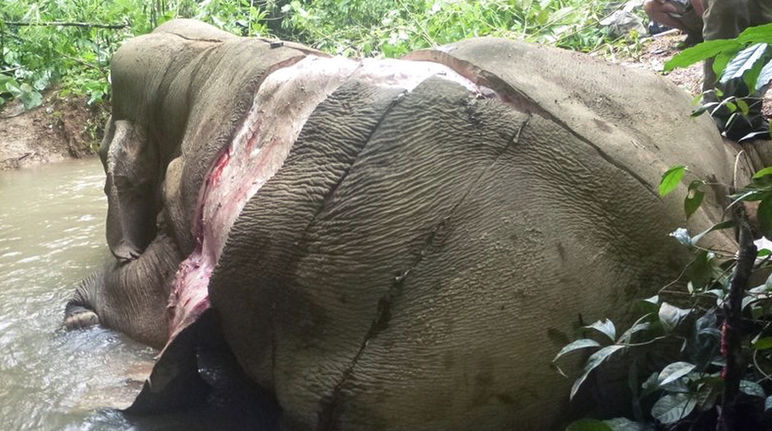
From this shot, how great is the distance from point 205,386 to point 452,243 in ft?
3.22

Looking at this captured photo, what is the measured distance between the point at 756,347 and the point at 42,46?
310 inches

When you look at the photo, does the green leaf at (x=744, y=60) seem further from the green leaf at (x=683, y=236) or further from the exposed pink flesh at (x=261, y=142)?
the exposed pink flesh at (x=261, y=142)

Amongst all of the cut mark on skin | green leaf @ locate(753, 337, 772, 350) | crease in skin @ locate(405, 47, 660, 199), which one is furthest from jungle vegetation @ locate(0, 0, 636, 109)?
green leaf @ locate(753, 337, 772, 350)

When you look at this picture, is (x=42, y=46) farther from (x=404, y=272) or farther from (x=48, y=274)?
(x=404, y=272)

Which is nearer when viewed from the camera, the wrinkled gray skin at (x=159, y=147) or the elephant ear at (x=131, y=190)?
the wrinkled gray skin at (x=159, y=147)

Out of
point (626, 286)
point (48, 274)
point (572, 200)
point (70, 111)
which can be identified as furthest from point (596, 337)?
point (70, 111)

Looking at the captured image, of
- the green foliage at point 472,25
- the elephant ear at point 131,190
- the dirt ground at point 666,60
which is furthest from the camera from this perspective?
the green foliage at point 472,25

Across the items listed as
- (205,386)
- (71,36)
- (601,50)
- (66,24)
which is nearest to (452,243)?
(205,386)

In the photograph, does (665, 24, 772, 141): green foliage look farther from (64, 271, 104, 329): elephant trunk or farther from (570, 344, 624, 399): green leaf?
(64, 271, 104, 329): elephant trunk

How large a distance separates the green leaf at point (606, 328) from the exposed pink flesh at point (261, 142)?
61 centimetres

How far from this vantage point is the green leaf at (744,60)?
145cm

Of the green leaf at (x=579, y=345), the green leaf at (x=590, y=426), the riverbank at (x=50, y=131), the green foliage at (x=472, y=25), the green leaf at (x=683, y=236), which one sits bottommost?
the riverbank at (x=50, y=131)

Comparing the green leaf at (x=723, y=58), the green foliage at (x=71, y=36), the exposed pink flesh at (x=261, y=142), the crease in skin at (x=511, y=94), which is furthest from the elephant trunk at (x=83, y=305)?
the green foliage at (x=71, y=36)

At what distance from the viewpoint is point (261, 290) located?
201 cm
